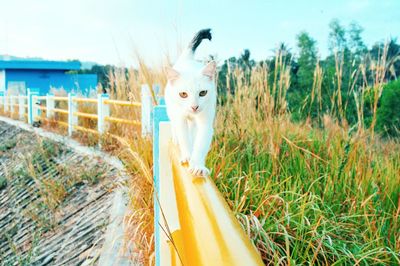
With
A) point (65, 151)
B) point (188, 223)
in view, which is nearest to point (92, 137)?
point (65, 151)

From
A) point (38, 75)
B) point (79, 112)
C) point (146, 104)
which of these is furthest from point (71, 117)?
point (38, 75)

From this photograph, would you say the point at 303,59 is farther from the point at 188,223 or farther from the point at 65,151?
the point at 188,223

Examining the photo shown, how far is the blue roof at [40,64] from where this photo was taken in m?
26.3

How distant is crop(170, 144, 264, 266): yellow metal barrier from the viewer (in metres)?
0.92

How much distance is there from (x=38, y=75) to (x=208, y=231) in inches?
1108

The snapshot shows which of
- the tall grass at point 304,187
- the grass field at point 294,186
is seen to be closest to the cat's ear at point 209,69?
the grass field at point 294,186

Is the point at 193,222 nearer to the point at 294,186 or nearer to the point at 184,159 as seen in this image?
the point at 184,159

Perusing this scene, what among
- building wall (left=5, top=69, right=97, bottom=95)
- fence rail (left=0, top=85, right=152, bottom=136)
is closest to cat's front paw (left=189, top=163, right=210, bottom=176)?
fence rail (left=0, top=85, right=152, bottom=136)

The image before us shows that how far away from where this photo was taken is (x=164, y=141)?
1852 millimetres

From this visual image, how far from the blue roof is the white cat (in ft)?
88.0

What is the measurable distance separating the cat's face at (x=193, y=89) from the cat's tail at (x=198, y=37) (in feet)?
1.02

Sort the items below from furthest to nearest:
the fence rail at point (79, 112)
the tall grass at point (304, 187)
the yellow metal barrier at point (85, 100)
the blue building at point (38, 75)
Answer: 1. the blue building at point (38, 75)
2. the yellow metal barrier at point (85, 100)
3. the fence rail at point (79, 112)
4. the tall grass at point (304, 187)

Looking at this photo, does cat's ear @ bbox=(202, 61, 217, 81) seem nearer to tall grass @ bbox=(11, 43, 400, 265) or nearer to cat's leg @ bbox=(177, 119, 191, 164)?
cat's leg @ bbox=(177, 119, 191, 164)

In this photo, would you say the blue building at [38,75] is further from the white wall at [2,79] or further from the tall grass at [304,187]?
the tall grass at [304,187]
